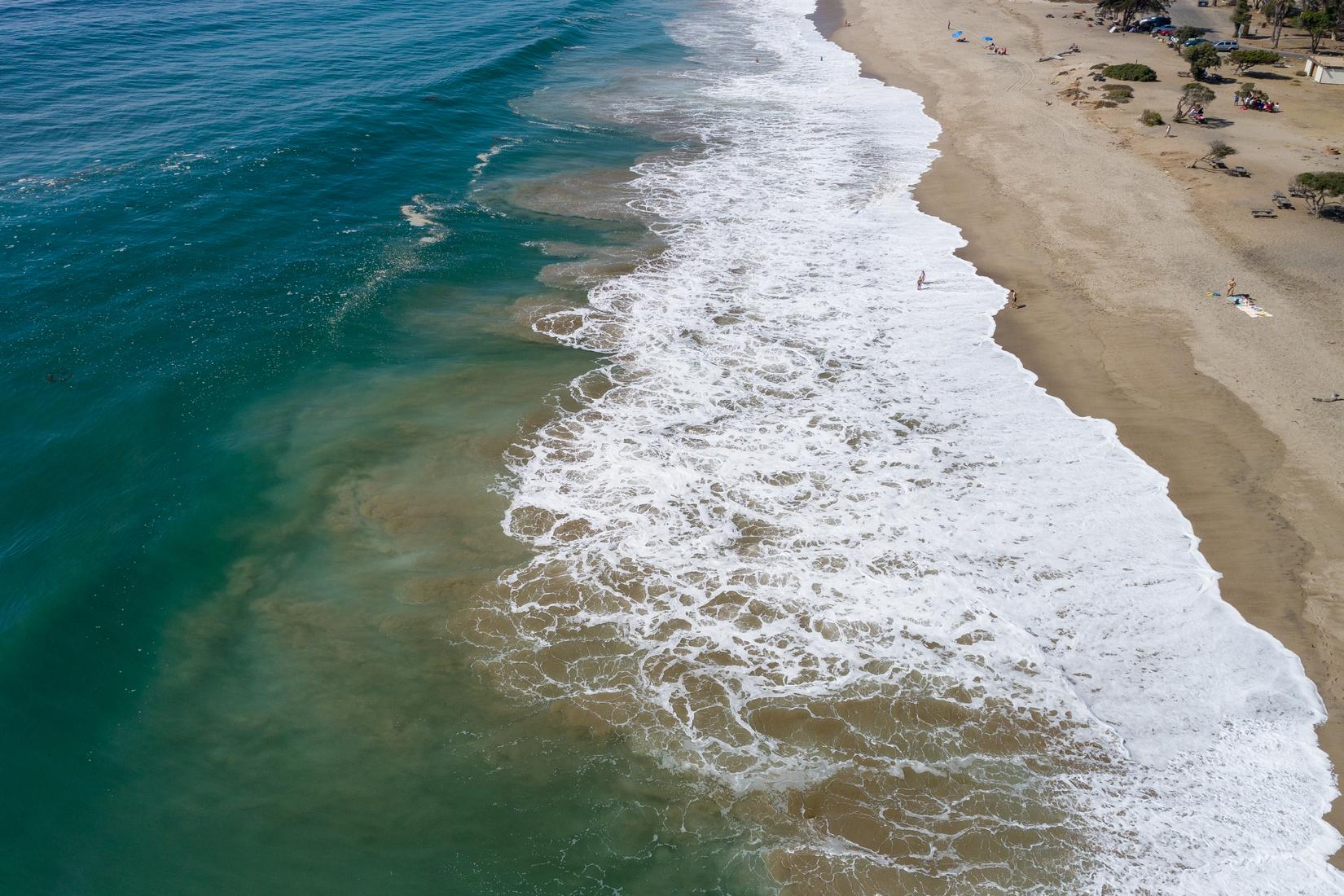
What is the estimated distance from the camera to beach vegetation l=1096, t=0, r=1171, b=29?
76.6 meters

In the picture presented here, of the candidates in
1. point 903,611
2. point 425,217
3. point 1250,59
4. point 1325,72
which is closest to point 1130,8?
point 1250,59

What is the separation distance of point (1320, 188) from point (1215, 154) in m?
7.23

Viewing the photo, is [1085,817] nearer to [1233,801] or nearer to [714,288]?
[1233,801]

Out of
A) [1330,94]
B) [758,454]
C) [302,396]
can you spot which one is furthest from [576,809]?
[1330,94]

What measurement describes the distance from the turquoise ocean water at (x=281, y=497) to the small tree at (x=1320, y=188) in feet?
119

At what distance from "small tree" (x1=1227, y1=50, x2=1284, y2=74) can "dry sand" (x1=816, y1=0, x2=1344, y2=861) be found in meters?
1.53

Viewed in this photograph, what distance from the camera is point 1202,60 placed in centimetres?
5925

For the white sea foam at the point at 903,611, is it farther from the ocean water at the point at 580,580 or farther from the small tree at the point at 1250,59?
the small tree at the point at 1250,59

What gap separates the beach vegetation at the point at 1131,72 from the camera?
60.8 meters

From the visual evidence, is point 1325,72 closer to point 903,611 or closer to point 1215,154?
point 1215,154

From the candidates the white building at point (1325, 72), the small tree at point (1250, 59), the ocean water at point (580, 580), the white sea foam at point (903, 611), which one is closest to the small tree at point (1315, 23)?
the small tree at point (1250, 59)

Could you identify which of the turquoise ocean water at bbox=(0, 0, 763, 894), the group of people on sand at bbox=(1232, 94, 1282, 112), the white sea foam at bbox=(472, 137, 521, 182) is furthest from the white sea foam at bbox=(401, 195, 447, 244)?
the group of people on sand at bbox=(1232, 94, 1282, 112)

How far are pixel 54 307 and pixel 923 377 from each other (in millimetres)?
38735

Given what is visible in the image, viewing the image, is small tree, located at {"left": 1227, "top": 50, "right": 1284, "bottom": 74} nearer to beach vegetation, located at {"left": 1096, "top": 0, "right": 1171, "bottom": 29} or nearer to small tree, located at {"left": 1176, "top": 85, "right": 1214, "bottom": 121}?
small tree, located at {"left": 1176, "top": 85, "right": 1214, "bottom": 121}
